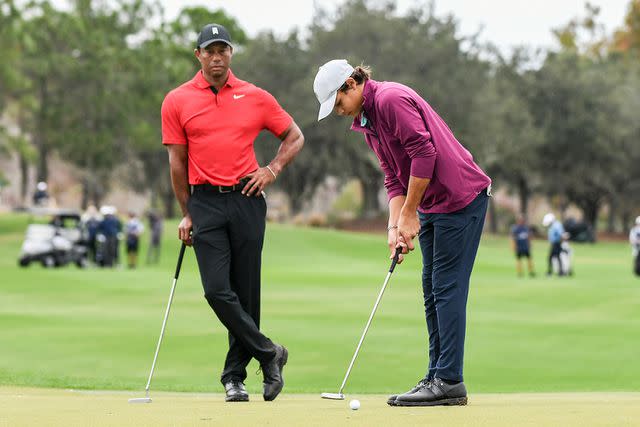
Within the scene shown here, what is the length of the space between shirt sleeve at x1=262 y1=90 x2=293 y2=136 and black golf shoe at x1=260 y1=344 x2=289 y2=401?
1.43 meters

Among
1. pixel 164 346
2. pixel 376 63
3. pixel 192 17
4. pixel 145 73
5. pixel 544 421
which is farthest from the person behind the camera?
pixel 192 17

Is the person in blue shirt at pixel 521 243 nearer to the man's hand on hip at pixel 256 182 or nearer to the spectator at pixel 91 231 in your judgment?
the spectator at pixel 91 231

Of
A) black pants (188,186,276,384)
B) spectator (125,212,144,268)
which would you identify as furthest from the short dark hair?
spectator (125,212,144,268)

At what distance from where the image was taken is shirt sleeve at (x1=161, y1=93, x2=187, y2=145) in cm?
794

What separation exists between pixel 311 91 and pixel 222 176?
65.6m

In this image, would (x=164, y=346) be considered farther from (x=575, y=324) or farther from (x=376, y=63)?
(x=376, y=63)

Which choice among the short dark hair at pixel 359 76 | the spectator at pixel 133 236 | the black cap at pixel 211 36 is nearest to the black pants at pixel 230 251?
the black cap at pixel 211 36

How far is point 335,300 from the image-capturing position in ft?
78.4

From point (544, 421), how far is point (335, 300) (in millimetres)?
18055

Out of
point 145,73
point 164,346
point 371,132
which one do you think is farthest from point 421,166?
point 145,73

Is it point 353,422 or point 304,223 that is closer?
point 353,422

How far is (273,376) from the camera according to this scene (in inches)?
317

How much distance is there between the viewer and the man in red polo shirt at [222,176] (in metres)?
7.96

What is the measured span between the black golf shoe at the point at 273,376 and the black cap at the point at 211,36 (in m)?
2.00
